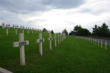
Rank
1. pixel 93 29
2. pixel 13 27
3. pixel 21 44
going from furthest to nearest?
pixel 93 29 < pixel 13 27 < pixel 21 44

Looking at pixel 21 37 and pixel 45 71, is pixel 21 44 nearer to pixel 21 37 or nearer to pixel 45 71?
pixel 21 37

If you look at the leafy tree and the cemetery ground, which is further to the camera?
the leafy tree

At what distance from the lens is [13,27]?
3569cm

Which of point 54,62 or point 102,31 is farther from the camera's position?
point 102,31

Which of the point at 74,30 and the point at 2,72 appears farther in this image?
the point at 74,30

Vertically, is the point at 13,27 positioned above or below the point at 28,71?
above

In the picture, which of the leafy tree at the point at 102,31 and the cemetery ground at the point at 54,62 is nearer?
the cemetery ground at the point at 54,62

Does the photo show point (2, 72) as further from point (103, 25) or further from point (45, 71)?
point (103, 25)

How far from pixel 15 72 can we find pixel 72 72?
2.00 metres

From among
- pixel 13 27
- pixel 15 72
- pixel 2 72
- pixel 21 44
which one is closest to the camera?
pixel 2 72

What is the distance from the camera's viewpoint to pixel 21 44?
5.97 m

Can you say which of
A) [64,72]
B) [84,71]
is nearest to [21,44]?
[64,72]

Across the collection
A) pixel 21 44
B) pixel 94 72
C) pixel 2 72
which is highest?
pixel 21 44

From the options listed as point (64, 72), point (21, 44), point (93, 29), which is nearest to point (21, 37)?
point (21, 44)
